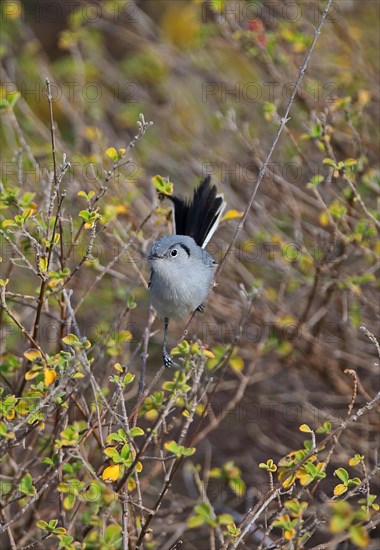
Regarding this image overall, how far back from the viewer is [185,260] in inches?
144

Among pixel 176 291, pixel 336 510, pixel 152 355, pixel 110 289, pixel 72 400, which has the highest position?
pixel 336 510

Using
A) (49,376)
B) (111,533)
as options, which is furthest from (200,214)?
(111,533)

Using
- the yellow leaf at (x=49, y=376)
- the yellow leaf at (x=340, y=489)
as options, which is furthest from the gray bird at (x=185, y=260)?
the yellow leaf at (x=340, y=489)

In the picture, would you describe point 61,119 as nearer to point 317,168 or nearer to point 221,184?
point 221,184

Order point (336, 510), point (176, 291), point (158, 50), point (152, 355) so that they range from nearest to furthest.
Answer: point (336, 510) < point (176, 291) < point (158, 50) < point (152, 355)

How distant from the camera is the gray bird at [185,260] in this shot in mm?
3514

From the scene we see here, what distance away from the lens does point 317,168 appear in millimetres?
4992

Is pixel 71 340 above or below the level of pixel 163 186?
below

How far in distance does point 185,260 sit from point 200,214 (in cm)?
36

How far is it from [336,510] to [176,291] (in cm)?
203

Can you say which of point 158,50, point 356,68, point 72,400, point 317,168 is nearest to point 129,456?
point 72,400

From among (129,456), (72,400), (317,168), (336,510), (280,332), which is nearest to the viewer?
(336,510)

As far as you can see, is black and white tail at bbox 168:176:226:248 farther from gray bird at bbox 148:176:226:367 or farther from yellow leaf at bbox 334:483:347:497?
yellow leaf at bbox 334:483:347:497

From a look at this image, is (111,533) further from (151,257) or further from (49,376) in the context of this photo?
(151,257)
